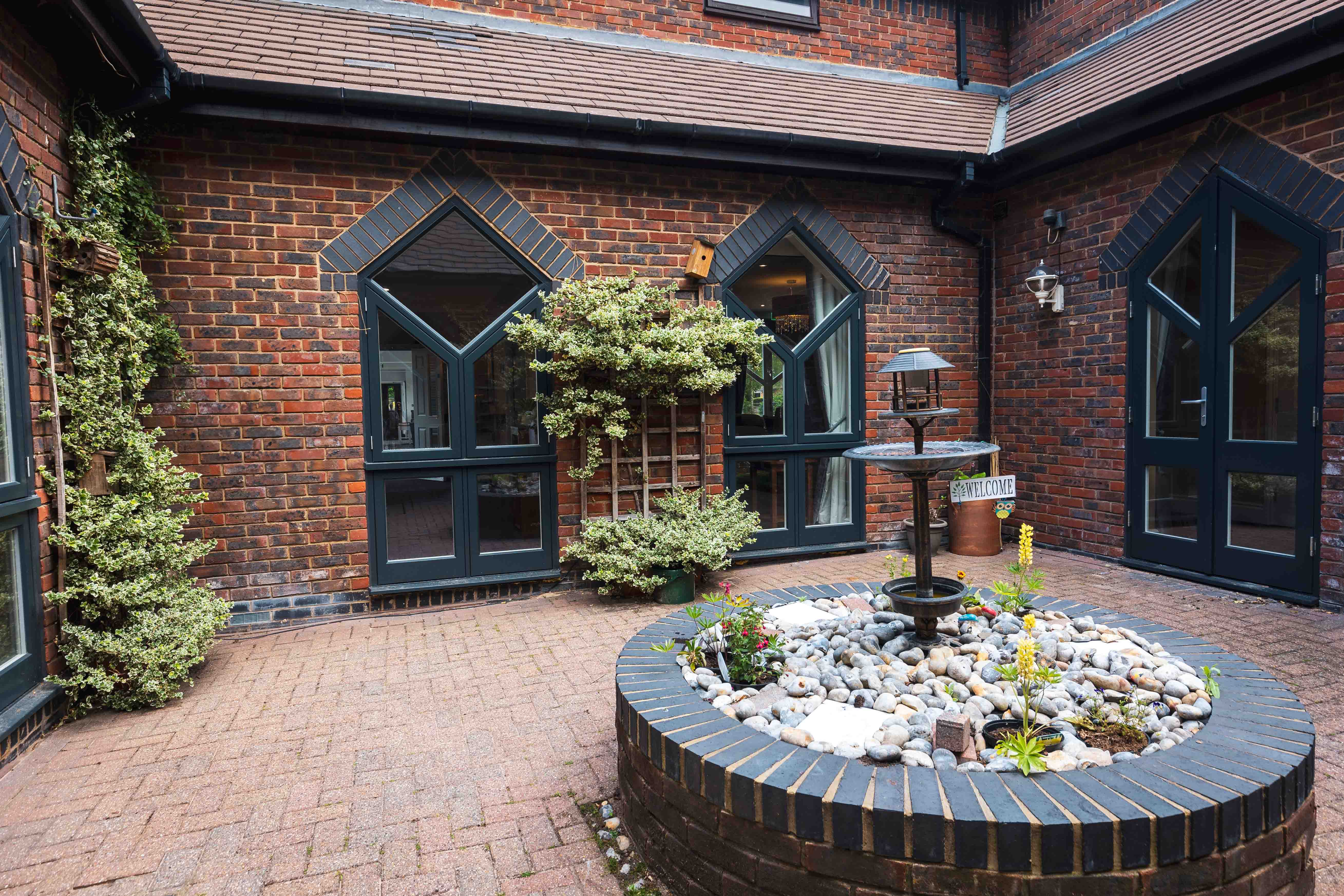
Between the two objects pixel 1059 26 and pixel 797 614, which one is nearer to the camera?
pixel 797 614

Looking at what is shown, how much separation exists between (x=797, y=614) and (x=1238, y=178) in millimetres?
4383

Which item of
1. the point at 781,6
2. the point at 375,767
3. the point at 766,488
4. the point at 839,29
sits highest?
the point at 781,6

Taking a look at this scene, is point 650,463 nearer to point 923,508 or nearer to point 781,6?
point 923,508

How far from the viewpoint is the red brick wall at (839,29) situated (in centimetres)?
614

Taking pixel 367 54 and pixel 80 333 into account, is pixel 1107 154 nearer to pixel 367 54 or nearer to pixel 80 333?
pixel 367 54

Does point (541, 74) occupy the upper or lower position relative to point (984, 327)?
upper

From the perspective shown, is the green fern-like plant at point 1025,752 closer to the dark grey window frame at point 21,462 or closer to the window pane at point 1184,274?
the dark grey window frame at point 21,462

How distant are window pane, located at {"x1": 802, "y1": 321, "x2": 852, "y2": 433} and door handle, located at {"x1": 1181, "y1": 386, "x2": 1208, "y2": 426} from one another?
Answer: 250cm

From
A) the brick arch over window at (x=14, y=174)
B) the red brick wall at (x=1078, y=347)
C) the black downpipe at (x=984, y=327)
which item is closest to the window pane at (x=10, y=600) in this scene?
the brick arch over window at (x=14, y=174)

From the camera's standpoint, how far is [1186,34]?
17.7 feet

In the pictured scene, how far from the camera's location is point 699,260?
577 centimetres

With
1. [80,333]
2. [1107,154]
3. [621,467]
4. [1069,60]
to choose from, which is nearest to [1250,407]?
[1107,154]

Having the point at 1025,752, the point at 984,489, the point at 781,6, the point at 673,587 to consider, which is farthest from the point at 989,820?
the point at 781,6

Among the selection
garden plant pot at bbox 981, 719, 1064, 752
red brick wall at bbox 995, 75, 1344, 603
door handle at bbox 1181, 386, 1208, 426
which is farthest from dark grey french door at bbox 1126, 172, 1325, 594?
garden plant pot at bbox 981, 719, 1064, 752
